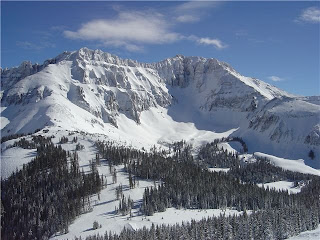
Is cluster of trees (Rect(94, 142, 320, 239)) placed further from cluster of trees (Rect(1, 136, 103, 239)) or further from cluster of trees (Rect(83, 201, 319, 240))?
cluster of trees (Rect(1, 136, 103, 239))

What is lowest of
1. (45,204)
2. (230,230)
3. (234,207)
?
(234,207)

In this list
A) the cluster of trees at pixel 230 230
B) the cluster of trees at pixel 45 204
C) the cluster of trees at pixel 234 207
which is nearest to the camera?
the cluster of trees at pixel 230 230

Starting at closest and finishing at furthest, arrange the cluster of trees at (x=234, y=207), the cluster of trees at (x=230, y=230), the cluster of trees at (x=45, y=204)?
the cluster of trees at (x=230, y=230) → the cluster of trees at (x=234, y=207) → the cluster of trees at (x=45, y=204)

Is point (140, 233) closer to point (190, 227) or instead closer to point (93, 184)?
point (190, 227)

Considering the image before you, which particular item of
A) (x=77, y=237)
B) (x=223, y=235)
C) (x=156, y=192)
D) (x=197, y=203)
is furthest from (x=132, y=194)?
(x=223, y=235)

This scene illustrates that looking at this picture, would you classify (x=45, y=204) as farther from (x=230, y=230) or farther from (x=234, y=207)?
(x=230, y=230)

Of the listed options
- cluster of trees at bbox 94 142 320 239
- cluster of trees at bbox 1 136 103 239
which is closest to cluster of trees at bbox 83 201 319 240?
cluster of trees at bbox 94 142 320 239

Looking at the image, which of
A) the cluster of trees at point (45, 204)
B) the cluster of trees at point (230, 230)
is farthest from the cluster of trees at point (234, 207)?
the cluster of trees at point (45, 204)

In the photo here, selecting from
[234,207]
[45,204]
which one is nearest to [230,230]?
[234,207]

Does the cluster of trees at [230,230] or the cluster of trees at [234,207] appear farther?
the cluster of trees at [234,207]

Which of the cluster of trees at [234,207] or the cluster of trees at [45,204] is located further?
the cluster of trees at [45,204]

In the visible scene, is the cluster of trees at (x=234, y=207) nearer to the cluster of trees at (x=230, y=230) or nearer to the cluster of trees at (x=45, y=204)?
the cluster of trees at (x=230, y=230)

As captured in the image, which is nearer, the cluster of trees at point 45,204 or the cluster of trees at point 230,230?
the cluster of trees at point 230,230
